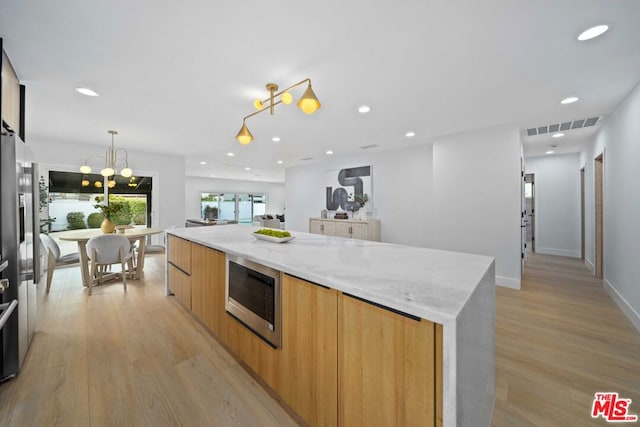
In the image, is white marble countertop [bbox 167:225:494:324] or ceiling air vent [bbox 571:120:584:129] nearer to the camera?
white marble countertop [bbox 167:225:494:324]

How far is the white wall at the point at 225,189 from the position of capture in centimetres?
1120

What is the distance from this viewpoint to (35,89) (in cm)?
273

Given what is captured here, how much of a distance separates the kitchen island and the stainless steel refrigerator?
1420mm

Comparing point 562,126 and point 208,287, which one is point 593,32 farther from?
point 208,287

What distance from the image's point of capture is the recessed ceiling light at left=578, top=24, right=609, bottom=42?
1.72 m

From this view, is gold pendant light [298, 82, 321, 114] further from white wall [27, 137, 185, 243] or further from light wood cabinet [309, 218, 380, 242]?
white wall [27, 137, 185, 243]

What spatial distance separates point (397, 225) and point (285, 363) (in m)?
4.73

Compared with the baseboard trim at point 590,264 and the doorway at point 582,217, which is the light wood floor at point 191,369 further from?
the doorway at point 582,217

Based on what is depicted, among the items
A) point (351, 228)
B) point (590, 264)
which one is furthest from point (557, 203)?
point (351, 228)

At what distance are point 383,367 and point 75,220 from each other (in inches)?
275

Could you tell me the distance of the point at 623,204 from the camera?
9.63ft

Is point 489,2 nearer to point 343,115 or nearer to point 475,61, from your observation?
point 475,61

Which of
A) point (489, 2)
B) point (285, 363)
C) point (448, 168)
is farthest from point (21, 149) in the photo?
point (448, 168)

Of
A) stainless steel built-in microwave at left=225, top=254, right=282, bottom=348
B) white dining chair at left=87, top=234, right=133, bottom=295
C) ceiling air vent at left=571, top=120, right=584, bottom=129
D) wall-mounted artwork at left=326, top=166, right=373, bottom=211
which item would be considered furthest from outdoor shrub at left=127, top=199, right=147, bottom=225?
ceiling air vent at left=571, top=120, right=584, bottom=129
